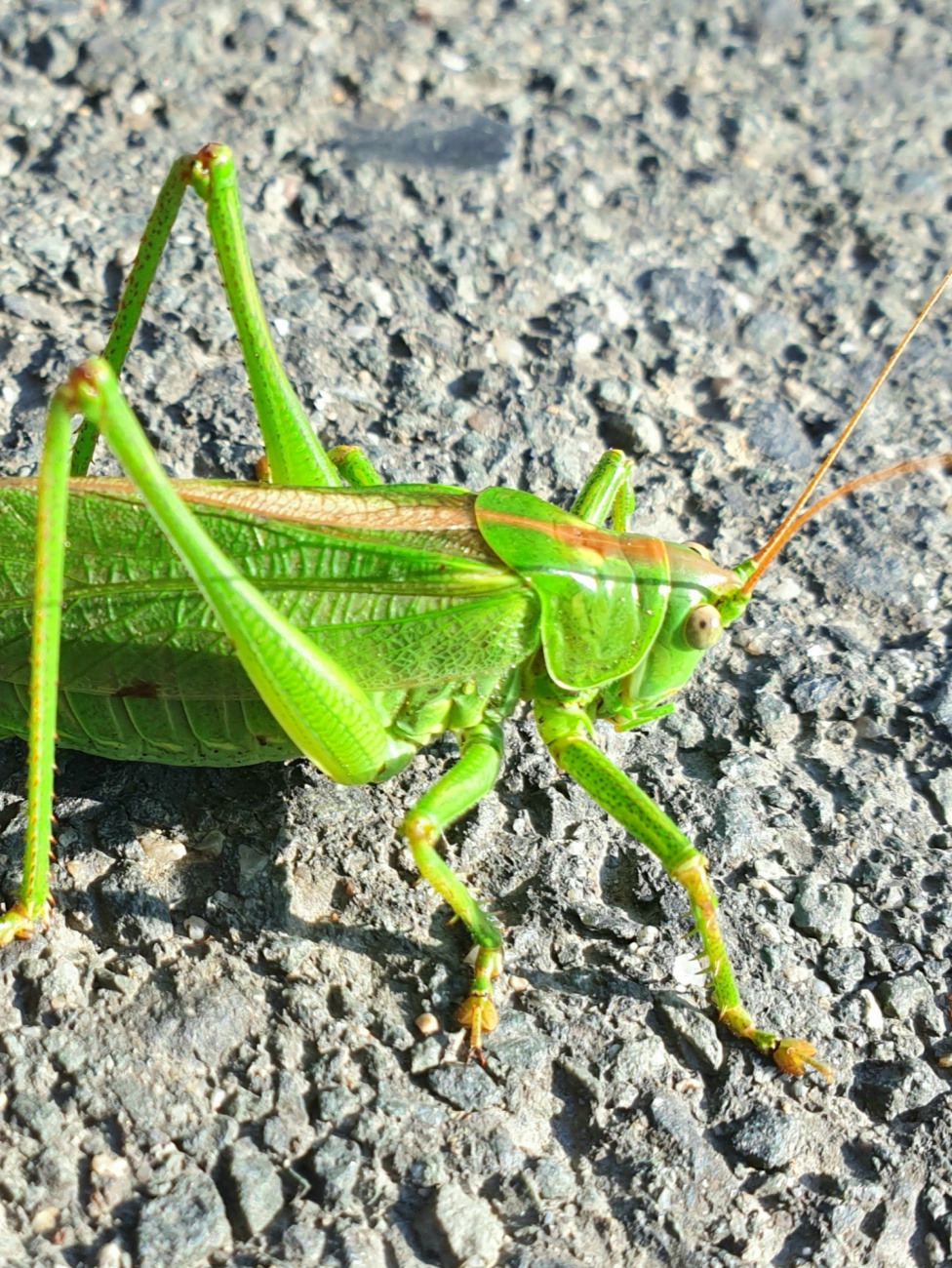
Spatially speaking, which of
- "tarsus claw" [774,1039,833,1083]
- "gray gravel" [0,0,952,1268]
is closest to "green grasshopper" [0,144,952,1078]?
"tarsus claw" [774,1039,833,1083]

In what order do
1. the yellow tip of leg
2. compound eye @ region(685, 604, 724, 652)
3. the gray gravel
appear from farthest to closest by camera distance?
compound eye @ region(685, 604, 724, 652) < the yellow tip of leg < the gray gravel

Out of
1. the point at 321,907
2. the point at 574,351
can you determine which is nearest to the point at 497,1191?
the point at 321,907

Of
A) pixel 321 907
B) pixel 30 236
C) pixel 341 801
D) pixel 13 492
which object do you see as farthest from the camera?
pixel 30 236

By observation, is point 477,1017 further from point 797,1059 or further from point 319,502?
point 319,502

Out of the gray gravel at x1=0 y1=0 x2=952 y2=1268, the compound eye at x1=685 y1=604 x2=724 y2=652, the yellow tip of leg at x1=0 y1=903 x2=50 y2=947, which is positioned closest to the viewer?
the gray gravel at x1=0 y1=0 x2=952 y2=1268

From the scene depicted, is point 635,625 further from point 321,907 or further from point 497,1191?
point 497,1191

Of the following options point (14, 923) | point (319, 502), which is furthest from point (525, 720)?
point (14, 923)

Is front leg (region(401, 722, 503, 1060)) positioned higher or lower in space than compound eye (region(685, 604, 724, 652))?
lower

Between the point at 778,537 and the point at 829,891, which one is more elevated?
the point at 778,537

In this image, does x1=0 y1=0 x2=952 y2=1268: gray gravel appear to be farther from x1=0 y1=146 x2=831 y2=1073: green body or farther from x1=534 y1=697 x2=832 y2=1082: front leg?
x1=0 y1=146 x2=831 y2=1073: green body
